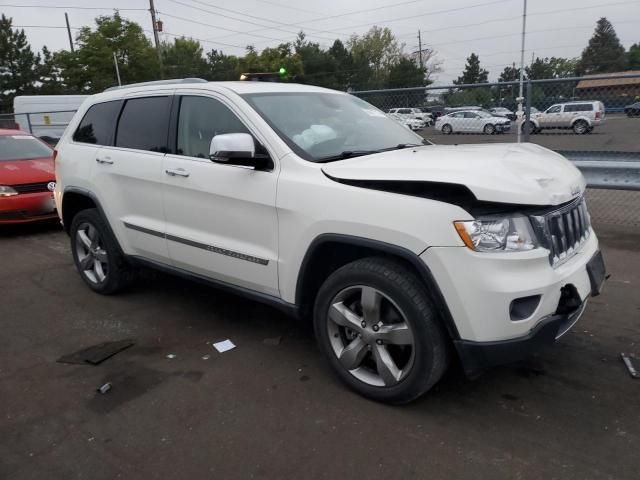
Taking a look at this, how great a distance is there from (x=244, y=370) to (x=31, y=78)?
60375 mm

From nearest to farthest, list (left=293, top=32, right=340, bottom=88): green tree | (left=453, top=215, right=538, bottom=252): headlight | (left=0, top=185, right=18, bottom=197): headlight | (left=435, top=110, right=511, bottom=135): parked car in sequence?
(left=453, top=215, right=538, bottom=252): headlight → (left=0, top=185, right=18, bottom=197): headlight → (left=435, top=110, right=511, bottom=135): parked car → (left=293, top=32, right=340, bottom=88): green tree

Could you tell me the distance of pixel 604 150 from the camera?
6.86 m

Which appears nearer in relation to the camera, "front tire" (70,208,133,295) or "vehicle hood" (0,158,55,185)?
"front tire" (70,208,133,295)

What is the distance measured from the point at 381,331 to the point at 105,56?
4898 centimetres

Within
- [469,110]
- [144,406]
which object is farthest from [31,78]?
[144,406]

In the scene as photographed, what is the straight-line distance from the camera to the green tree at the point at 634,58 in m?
82.2

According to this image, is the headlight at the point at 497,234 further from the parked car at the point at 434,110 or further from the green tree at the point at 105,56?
the green tree at the point at 105,56

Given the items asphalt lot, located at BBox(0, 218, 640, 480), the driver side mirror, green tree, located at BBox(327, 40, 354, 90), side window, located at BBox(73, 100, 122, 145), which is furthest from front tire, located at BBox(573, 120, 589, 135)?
green tree, located at BBox(327, 40, 354, 90)

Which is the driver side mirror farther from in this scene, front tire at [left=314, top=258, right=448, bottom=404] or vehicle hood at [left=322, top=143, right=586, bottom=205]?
front tire at [left=314, top=258, right=448, bottom=404]

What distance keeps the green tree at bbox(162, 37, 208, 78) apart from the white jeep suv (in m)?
50.7

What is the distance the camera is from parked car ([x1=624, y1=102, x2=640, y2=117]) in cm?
657

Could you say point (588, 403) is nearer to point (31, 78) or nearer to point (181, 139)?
point (181, 139)

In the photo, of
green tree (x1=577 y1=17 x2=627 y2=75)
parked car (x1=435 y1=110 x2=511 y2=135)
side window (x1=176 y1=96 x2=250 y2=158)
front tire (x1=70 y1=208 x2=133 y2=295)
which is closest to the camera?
side window (x1=176 y1=96 x2=250 y2=158)

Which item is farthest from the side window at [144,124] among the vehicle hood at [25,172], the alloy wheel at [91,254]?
the vehicle hood at [25,172]
